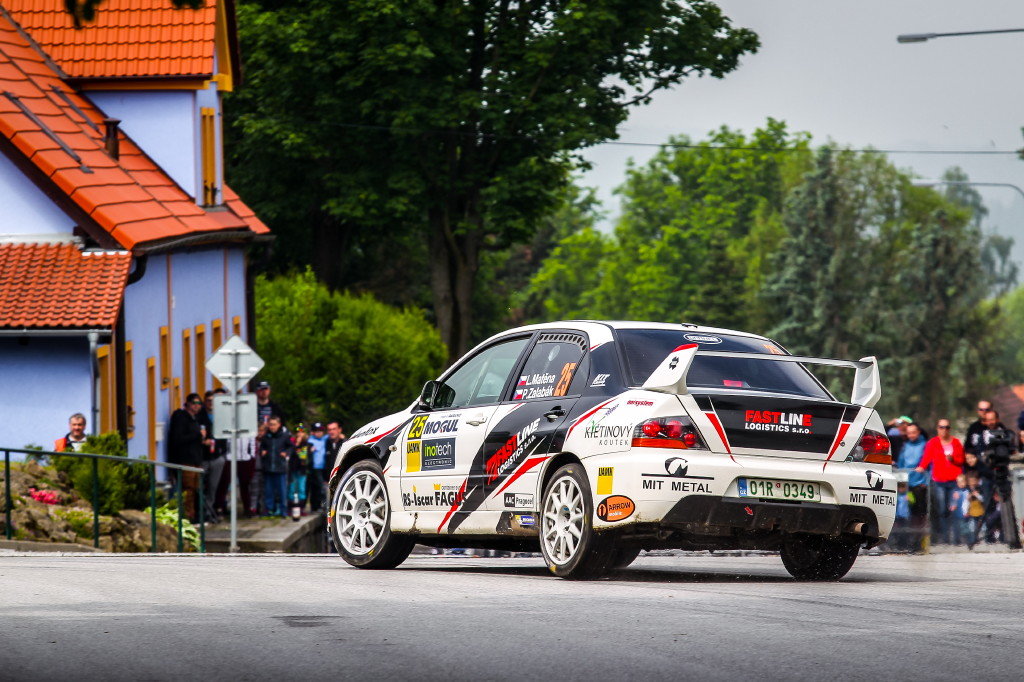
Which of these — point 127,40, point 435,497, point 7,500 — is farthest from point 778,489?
point 127,40

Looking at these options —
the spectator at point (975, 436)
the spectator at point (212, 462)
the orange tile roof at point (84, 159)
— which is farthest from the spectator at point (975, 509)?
the orange tile roof at point (84, 159)

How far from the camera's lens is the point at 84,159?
28.2m

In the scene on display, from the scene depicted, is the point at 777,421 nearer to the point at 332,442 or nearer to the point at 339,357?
the point at 332,442

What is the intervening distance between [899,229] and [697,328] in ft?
280

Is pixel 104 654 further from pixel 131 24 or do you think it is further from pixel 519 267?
pixel 519 267

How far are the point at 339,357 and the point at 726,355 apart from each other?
91.5 ft

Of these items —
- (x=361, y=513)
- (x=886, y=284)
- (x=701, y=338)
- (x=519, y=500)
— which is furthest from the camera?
(x=886, y=284)

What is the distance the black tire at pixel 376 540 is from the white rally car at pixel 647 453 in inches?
9.6

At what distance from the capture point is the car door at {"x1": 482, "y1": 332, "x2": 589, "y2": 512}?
478 inches

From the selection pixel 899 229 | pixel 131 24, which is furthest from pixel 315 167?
pixel 899 229

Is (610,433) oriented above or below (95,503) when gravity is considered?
above

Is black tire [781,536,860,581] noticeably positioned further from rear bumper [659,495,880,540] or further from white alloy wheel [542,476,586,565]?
white alloy wheel [542,476,586,565]

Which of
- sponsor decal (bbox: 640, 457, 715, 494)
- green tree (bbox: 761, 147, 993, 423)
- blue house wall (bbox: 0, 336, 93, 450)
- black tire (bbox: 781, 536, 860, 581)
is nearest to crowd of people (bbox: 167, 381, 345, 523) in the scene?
blue house wall (bbox: 0, 336, 93, 450)

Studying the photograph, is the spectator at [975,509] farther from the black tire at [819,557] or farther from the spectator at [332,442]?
the spectator at [332,442]
